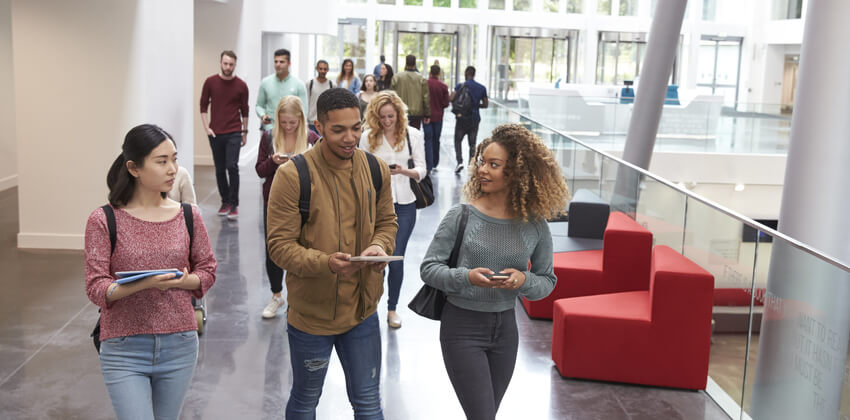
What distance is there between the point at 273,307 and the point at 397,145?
168cm

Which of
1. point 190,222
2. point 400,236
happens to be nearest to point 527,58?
point 400,236

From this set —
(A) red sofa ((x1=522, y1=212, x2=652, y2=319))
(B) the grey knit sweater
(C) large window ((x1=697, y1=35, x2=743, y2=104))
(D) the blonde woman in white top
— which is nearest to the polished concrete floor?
(A) red sofa ((x1=522, y1=212, x2=652, y2=319))

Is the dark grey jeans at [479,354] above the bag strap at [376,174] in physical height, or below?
below

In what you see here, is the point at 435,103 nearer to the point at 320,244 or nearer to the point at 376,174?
the point at 376,174

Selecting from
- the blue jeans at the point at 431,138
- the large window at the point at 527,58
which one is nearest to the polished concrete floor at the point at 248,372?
the blue jeans at the point at 431,138

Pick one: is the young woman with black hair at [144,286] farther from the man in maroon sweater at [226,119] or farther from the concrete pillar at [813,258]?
the man in maroon sweater at [226,119]

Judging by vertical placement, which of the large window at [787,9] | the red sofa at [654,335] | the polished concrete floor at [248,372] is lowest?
the polished concrete floor at [248,372]

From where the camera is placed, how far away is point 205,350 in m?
5.73

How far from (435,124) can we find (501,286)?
10.9 metres

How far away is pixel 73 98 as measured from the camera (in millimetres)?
8188

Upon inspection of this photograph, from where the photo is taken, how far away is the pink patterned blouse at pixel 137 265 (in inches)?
115

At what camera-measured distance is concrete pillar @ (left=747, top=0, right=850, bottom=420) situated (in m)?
4.01

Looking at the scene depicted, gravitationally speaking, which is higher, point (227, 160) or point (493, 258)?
point (493, 258)

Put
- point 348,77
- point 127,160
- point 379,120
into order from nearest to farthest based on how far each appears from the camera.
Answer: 1. point 127,160
2. point 379,120
3. point 348,77
